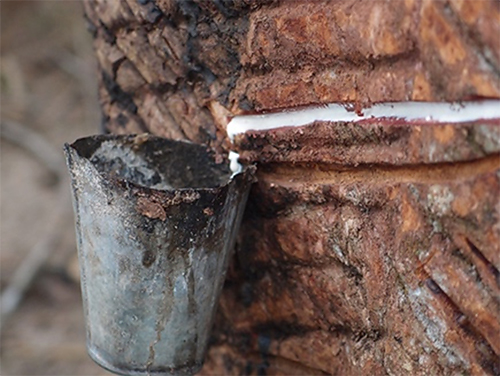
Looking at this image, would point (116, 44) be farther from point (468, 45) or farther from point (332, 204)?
point (468, 45)

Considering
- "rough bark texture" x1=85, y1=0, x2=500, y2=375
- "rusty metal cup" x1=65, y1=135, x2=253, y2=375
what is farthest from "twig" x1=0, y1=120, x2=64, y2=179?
"rusty metal cup" x1=65, y1=135, x2=253, y2=375

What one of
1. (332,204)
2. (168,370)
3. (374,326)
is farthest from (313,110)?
(168,370)

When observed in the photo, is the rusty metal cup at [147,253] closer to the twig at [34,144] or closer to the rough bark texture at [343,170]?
the rough bark texture at [343,170]

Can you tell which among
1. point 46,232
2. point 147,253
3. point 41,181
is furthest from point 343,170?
point 41,181

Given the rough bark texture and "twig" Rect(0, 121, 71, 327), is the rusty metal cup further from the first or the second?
"twig" Rect(0, 121, 71, 327)

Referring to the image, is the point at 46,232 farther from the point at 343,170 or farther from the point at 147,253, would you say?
the point at 343,170

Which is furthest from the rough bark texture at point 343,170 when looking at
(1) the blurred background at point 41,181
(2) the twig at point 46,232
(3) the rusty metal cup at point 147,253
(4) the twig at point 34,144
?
(4) the twig at point 34,144
